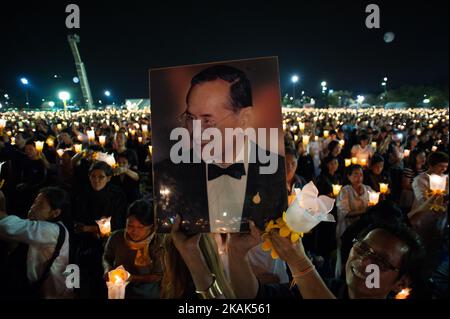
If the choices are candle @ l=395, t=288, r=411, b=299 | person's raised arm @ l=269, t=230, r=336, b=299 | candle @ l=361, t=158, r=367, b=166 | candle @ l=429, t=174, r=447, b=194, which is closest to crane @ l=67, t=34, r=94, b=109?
candle @ l=361, t=158, r=367, b=166

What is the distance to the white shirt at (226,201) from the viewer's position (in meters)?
2.01

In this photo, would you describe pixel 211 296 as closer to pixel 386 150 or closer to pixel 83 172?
pixel 83 172

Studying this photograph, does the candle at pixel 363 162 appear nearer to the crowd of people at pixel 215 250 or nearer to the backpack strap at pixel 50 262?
the crowd of people at pixel 215 250

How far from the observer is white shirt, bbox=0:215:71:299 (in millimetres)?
2871

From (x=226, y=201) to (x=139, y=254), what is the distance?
1381mm

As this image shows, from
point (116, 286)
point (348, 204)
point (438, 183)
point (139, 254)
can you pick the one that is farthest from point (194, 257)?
point (438, 183)

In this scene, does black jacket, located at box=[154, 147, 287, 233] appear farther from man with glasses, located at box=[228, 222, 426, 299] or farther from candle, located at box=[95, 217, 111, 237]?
candle, located at box=[95, 217, 111, 237]

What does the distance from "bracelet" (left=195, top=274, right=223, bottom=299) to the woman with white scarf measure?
0.88m

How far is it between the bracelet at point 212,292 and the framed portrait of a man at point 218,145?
0.43 m

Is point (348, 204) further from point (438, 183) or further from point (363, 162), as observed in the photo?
point (363, 162)

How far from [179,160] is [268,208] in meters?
0.60

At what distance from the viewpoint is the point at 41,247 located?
2.99 m

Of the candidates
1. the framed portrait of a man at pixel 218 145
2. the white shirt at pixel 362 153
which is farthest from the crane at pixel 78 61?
the framed portrait of a man at pixel 218 145
